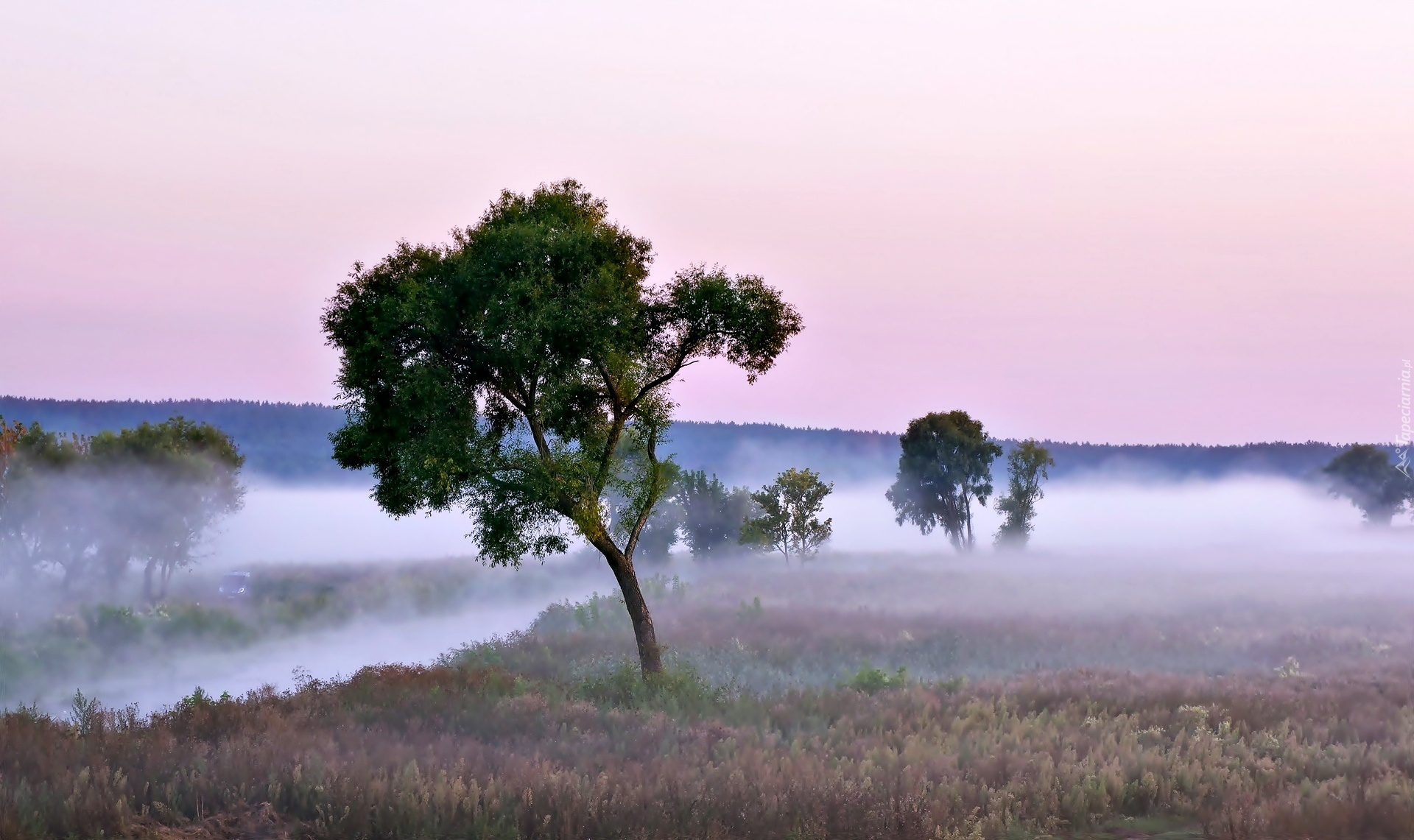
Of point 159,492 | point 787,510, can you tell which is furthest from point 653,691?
point 159,492

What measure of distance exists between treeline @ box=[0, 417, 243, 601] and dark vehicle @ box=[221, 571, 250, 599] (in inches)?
170

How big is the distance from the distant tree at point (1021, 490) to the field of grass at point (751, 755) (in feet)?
160

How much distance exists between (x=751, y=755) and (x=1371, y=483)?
104273 millimetres

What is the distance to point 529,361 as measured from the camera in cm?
2336

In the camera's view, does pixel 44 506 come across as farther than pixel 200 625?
Yes

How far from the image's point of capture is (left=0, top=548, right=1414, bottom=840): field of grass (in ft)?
38.9

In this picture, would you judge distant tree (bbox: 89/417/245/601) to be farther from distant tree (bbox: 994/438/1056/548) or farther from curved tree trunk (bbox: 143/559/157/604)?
distant tree (bbox: 994/438/1056/548)

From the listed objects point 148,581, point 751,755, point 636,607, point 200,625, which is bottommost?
point 200,625

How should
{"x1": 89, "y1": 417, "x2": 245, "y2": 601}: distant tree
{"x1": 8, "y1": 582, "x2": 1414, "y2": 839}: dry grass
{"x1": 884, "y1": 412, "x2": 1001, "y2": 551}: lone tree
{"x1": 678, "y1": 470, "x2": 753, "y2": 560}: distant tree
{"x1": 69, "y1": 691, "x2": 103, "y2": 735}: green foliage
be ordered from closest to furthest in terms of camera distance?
{"x1": 8, "y1": 582, "x2": 1414, "y2": 839}: dry grass
{"x1": 69, "y1": 691, "x2": 103, "y2": 735}: green foliage
{"x1": 89, "y1": 417, "x2": 245, "y2": 601}: distant tree
{"x1": 884, "y1": 412, "x2": 1001, "y2": 551}: lone tree
{"x1": 678, "y1": 470, "x2": 753, "y2": 560}: distant tree

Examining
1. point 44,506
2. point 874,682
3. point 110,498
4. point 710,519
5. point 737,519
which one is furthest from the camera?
point 737,519

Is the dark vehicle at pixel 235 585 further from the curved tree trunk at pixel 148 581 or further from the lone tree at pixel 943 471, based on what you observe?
the lone tree at pixel 943 471

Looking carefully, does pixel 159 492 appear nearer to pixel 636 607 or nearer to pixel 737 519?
pixel 737 519

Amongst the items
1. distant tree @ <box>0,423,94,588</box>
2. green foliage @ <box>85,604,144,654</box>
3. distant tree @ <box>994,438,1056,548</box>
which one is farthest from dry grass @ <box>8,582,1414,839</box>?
distant tree @ <box>994,438,1056,548</box>

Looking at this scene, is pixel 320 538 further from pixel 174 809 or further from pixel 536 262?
pixel 174 809
